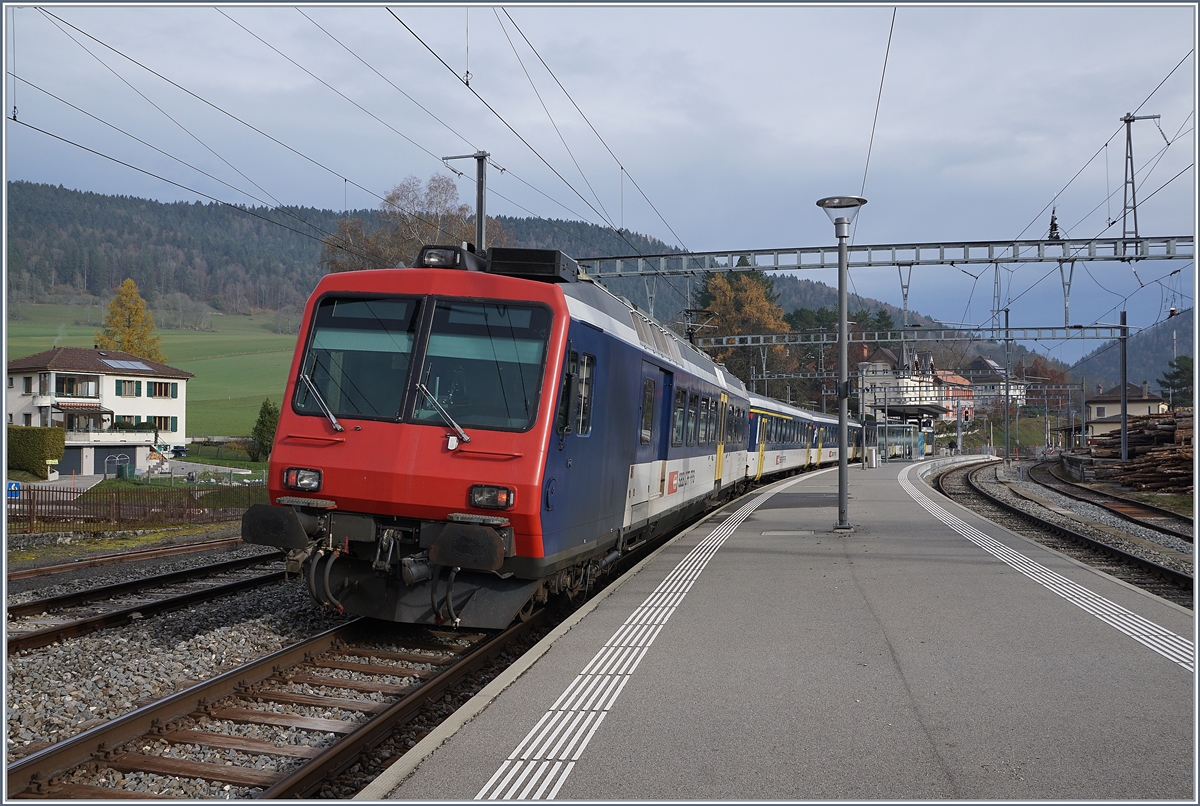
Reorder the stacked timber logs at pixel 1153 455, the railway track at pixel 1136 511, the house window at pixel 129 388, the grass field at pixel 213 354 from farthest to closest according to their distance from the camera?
the grass field at pixel 213 354, the house window at pixel 129 388, the stacked timber logs at pixel 1153 455, the railway track at pixel 1136 511

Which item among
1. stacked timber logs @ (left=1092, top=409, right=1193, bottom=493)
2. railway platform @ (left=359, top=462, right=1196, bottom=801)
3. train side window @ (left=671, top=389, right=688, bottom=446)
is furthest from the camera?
stacked timber logs @ (left=1092, top=409, right=1193, bottom=493)

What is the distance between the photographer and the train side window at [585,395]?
8.18m

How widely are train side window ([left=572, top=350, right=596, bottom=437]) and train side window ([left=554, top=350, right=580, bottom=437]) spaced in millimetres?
183

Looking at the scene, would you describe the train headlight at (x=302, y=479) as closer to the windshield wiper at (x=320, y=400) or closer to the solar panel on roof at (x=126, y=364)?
the windshield wiper at (x=320, y=400)

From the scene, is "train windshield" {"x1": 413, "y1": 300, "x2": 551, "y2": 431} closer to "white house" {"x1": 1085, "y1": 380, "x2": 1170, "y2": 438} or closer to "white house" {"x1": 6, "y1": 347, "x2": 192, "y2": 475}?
"white house" {"x1": 6, "y1": 347, "x2": 192, "y2": 475}

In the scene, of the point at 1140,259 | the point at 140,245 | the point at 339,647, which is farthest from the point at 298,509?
the point at 140,245

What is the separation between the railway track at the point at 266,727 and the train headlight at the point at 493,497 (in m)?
1.27

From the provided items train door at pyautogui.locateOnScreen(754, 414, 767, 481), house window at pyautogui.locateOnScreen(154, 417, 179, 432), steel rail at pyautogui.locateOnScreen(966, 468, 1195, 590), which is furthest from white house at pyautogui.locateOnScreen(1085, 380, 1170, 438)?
house window at pyautogui.locateOnScreen(154, 417, 179, 432)

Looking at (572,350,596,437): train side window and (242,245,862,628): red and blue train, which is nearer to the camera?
(242,245,862,628): red and blue train

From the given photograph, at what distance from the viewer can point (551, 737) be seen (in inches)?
203

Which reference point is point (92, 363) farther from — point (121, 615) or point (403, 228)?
point (121, 615)

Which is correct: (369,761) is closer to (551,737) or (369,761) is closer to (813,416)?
(551,737)

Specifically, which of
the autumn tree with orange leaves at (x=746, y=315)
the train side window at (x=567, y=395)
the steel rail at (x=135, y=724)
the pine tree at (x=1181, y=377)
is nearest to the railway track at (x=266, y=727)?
the steel rail at (x=135, y=724)

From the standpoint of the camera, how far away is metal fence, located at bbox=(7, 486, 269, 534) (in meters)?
23.6
